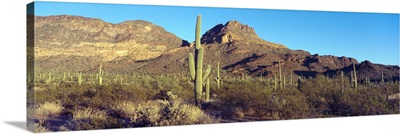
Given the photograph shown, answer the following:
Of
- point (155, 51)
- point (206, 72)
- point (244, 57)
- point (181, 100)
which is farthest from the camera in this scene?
point (244, 57)

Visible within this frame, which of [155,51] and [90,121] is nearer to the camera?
[90,121]

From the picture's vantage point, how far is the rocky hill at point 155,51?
59.8ft

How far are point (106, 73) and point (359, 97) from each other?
339 inches

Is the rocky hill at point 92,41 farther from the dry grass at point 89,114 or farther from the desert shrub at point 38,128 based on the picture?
the desert shrub at point 38,128

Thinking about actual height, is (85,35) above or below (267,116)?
above

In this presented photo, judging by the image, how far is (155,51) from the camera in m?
20.0

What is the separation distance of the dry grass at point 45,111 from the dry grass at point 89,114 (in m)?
0.56

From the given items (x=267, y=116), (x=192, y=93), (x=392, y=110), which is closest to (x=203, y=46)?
(x=192, y=93)

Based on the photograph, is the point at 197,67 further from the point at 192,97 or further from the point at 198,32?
the point at 198,32

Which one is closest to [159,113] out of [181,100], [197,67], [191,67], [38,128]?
[181,100]

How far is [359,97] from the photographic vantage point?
2278 cm

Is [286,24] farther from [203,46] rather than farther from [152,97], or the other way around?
[152,97]

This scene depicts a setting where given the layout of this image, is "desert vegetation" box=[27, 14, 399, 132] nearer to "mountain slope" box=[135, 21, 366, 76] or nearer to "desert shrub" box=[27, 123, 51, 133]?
"desert shrub" box=[27, 123, 51, 133]

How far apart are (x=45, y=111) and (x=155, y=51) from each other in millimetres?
3896
